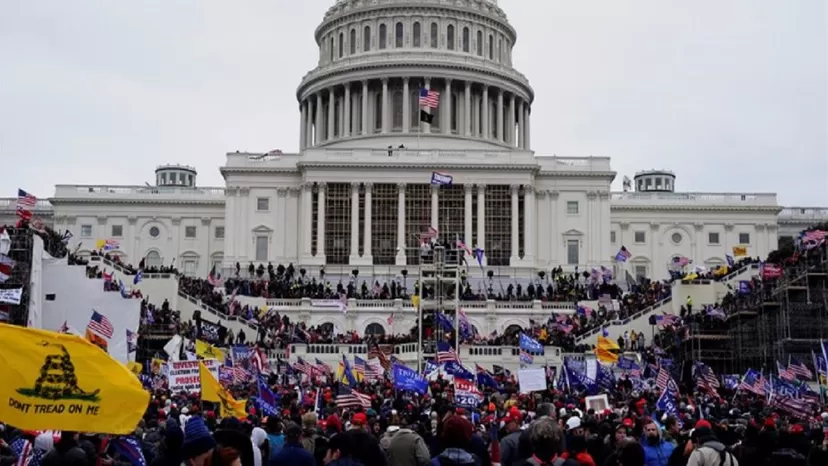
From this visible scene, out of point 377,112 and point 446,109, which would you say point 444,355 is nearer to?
point 446,109

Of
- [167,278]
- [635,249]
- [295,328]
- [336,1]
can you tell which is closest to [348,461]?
[295,328]

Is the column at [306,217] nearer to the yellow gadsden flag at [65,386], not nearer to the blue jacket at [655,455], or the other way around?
the blue jacket at [655,455]

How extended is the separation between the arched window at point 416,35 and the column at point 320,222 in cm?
2482

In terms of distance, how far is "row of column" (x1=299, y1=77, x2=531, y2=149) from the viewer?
116438 millimetres

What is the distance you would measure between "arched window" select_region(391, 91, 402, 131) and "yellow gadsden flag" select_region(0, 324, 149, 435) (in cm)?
10392

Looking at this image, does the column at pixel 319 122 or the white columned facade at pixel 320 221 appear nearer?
the white columned facade at pixel 320 221

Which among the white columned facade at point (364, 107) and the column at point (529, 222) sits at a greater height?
the white columned facade at point (364, 107)

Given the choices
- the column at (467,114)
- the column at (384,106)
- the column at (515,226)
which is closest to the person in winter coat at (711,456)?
the column at (515,226)

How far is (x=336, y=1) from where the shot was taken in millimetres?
129375

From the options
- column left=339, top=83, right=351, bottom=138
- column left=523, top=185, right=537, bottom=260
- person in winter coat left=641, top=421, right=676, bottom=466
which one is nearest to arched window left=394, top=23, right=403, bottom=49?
column left=339, top=83, right=351, bottom=138

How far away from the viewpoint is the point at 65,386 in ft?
43.0

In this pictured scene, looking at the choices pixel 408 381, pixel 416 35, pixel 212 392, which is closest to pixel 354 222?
pixel 416 35

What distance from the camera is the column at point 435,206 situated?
10044cm

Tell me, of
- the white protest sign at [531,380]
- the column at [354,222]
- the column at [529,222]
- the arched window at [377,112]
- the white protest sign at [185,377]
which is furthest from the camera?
the arched window at [377,112]
